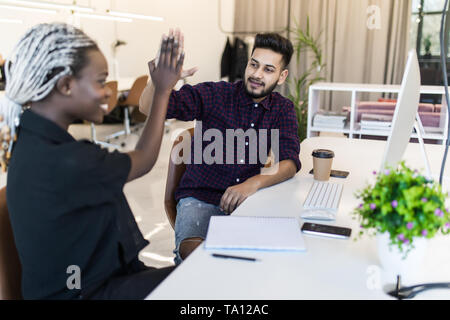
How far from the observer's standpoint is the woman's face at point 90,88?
0.97m

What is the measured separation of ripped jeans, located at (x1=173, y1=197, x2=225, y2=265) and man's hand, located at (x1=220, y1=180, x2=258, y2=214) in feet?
0.50

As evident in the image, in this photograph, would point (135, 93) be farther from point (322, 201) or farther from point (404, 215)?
point (404, 215)

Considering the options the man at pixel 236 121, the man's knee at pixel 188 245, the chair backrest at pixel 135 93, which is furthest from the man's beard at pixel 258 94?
the chair backrest at pixel 135 93

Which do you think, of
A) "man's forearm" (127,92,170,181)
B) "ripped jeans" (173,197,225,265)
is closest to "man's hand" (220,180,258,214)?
"ripped jeans" (173,197,225,265)

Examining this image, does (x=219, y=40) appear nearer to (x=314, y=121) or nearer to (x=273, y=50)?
(x=314, y=121)

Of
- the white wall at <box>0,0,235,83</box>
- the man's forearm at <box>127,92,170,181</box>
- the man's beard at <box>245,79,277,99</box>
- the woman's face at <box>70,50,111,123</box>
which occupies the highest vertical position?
the white wall at <box>0,0,235,83</box>

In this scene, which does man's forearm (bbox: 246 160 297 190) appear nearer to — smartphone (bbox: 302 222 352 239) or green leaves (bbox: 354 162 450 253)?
smartphone (bbox: 302 222 352 239)

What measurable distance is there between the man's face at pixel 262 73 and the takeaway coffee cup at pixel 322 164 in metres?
0.41

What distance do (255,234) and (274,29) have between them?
593 cm

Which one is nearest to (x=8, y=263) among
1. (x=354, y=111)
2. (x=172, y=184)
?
(x=172, y=184)

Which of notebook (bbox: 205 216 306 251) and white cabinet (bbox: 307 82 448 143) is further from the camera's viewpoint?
white cabinet (bbox: 307 82 448 143)

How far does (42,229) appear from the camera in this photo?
3.06ft

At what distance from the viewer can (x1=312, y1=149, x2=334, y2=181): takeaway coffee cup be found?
161 centimetres
